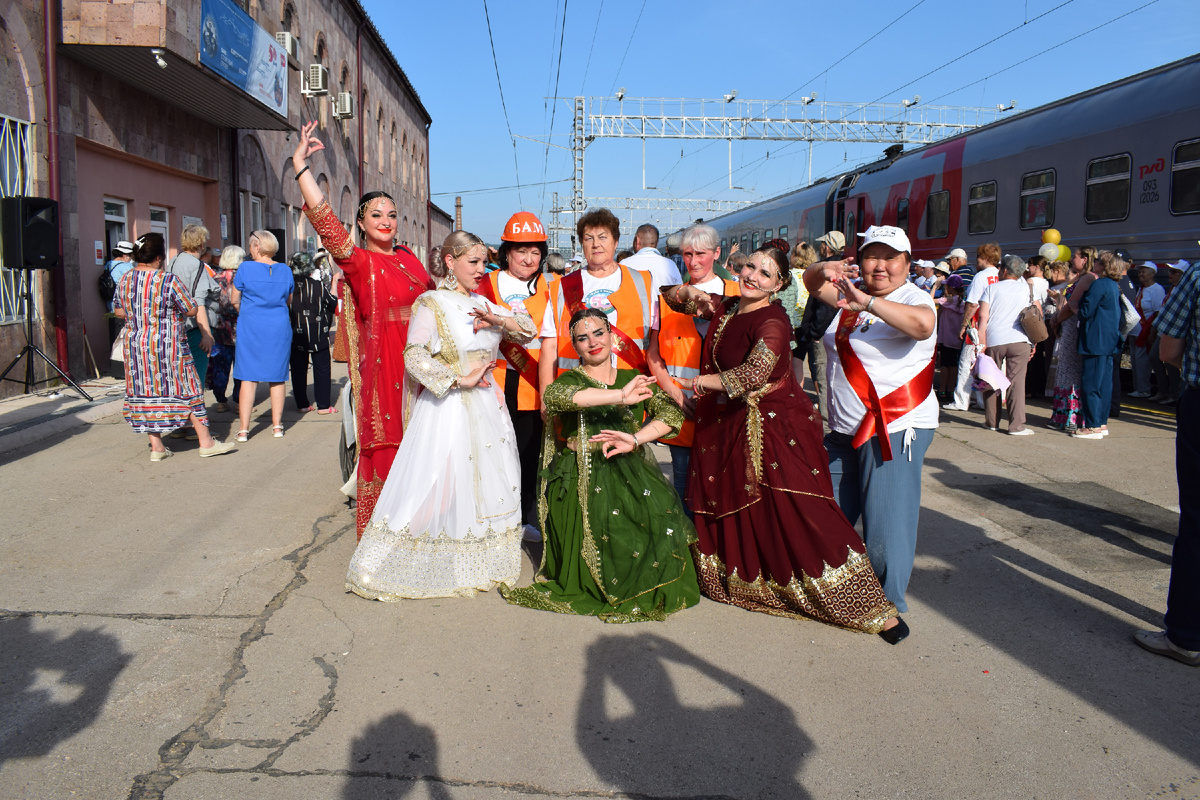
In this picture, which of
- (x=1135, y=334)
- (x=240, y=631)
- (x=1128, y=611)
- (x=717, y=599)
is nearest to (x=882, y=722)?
(x=717, y=599)

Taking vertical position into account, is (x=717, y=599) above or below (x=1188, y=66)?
below

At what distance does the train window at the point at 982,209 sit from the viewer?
42.4 feet

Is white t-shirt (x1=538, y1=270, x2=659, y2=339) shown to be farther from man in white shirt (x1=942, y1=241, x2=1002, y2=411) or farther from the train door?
the train door

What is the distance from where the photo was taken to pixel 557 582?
13.4 feet

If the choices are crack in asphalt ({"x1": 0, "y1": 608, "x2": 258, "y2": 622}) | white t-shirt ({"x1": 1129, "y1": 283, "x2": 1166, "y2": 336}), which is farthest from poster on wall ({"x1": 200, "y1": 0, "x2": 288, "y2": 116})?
white t-shirt ({"x1": 1129, "y1": 283, "x2": 1166, "y2": 336})

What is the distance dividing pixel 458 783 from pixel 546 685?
2.24ft

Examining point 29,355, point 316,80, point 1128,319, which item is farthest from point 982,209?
point 316,80

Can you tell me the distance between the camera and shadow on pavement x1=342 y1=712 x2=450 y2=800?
2531mm

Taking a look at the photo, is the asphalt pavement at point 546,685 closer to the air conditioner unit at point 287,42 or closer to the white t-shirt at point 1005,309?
the white t-shirt at point 1005,309

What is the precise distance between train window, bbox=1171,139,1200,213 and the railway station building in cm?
1226

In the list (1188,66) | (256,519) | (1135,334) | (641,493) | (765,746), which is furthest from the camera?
(1135,334)

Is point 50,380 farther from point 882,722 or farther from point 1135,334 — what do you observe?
point 1135,334

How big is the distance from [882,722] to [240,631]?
2.68 m

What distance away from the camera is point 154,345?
6.85 metres
